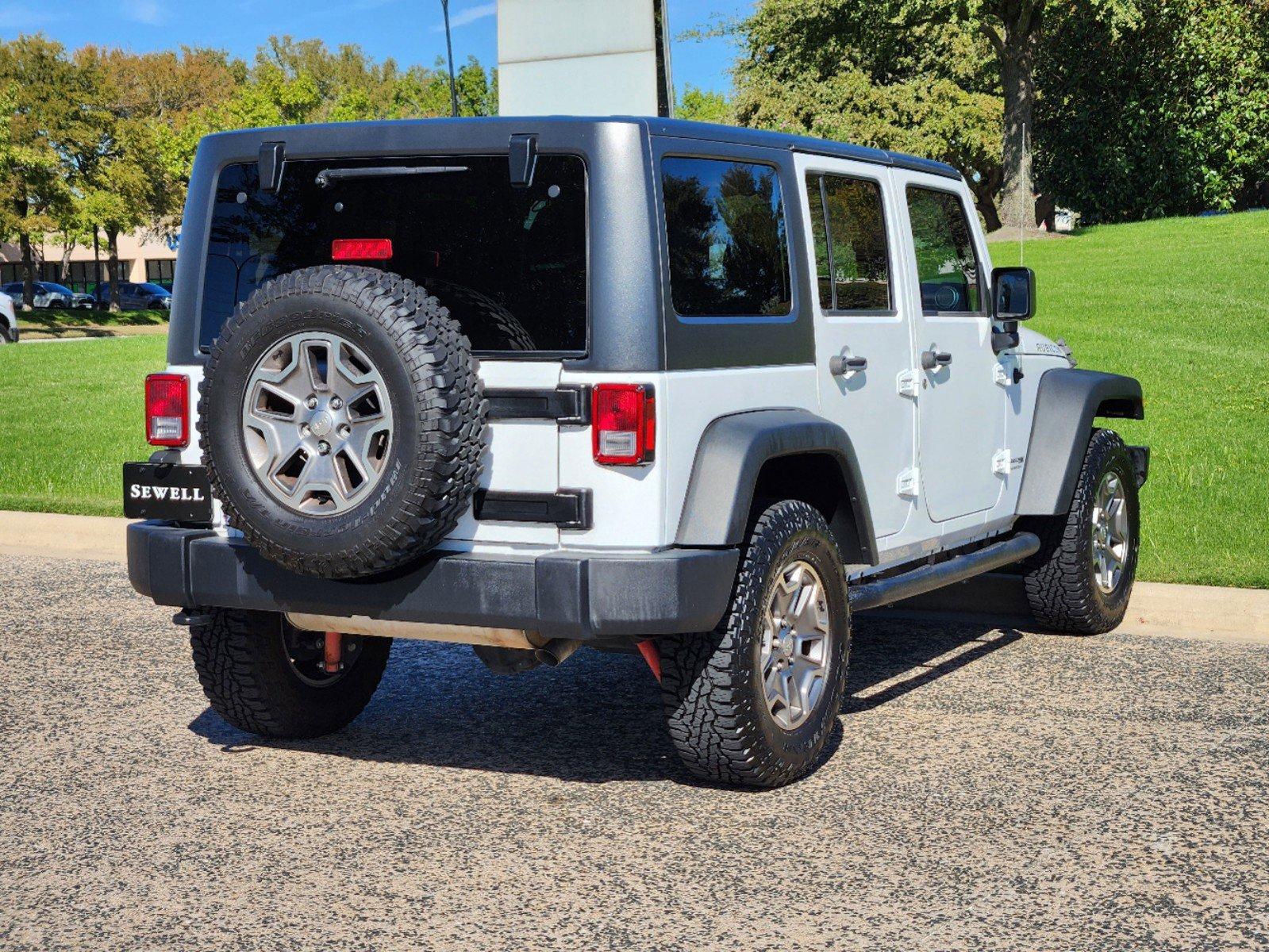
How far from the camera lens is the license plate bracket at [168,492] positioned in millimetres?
4996

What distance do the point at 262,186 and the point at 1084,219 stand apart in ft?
137

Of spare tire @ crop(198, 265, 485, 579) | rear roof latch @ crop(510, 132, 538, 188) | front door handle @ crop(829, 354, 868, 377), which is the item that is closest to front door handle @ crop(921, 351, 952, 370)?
front door handle @ crop(829, 354, 868, 377)

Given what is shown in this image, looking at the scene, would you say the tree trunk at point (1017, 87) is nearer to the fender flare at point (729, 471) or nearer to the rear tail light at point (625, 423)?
the fender flare at point (729, 471)

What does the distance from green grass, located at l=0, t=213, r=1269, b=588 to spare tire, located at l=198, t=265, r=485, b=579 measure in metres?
4.79

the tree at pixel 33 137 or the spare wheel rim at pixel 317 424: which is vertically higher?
the tree at pixel 33 137

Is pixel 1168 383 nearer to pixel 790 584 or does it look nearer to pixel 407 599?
pixel 790 584

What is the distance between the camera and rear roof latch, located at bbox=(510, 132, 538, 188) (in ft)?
15.0

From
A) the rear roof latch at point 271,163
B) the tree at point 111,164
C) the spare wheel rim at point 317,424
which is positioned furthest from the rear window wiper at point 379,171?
the tree at point 111,164

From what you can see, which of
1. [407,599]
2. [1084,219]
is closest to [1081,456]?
[407,599]

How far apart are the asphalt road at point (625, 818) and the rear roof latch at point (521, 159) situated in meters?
1.92

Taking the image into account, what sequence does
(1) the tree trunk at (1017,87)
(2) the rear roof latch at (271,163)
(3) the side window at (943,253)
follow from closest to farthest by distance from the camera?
(2) the rear roof latch at (271,163) < (3) the side window at (943,253) < (1) the tree trunk at (1017,87)

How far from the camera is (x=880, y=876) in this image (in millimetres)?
4234

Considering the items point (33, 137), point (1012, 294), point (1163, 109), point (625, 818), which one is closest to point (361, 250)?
point (625, 818)

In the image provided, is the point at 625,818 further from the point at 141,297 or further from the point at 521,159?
the point at 141,297
